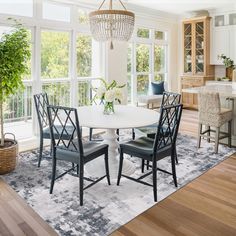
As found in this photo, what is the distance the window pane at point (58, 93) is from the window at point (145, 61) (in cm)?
217

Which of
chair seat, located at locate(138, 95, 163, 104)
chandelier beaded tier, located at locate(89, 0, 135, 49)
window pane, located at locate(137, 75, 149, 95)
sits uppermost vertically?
chandelier beaded tier, located at locate(89, 0, 135, 49)

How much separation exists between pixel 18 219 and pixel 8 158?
114cm

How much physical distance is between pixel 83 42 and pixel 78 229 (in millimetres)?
3944

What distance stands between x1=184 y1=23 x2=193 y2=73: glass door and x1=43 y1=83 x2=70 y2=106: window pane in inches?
162

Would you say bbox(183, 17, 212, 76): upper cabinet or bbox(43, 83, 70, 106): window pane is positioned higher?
bbox(183, 17, 212, 76): upper cabinet

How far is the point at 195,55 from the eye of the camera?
766cm

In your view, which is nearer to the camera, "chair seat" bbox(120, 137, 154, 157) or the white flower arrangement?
"chair seat" bbox(120, 137, 154, 157)

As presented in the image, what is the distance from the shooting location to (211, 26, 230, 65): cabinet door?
7.20m

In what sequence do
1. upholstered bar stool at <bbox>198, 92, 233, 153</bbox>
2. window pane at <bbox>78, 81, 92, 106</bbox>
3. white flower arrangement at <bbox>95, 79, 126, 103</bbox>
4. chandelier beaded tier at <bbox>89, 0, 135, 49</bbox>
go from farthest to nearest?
window pane at <bbox>78, 81, 92, 106</bbox> → upholstered bar stool at <bbox>198, 92, 233, 153</bbox> → white flower arrangement at <bbox>95, 79, 126, 103</bbox> → chandelier beaded tier at <bbox>89, 0, 135, 49</bbox>

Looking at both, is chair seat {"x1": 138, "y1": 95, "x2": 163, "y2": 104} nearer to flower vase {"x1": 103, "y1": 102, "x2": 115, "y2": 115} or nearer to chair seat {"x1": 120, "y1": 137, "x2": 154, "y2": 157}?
flower vase {"x1": 103, "y1": 102, "x2": 115, "y2": 115}

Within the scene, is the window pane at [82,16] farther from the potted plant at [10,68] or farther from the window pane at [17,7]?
the potted plant at [10,68]

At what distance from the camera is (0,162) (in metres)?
3.35

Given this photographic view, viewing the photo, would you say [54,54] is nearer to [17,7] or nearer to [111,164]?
[17,7]

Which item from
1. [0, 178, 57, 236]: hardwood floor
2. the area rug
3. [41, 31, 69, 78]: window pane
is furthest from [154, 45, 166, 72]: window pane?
[0, 178, 57, 236]: hardwood floor
